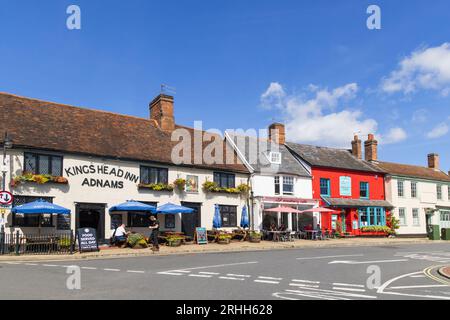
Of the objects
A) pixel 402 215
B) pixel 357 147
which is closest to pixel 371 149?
pixel 357 147

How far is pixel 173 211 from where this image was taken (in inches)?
952

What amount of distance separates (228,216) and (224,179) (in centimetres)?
250

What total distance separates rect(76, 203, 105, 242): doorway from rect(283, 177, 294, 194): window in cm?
1420

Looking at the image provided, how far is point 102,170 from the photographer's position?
945 inches

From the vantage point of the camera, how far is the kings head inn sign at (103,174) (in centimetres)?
2314

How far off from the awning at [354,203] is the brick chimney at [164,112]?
44.8 feet

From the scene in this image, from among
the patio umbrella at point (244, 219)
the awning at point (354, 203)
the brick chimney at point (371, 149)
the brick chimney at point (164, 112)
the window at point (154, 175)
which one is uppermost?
the brick chimney at point (164, 112)

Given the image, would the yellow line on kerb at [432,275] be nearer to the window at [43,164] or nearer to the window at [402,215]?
the window at [43,164]

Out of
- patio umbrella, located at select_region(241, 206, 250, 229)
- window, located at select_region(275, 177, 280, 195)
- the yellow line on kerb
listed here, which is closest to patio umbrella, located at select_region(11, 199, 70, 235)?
patio umbrella, located at select_region(241, 206, 250, 229)

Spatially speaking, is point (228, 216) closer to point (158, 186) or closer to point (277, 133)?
point (158, 186)

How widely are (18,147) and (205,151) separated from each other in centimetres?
1209

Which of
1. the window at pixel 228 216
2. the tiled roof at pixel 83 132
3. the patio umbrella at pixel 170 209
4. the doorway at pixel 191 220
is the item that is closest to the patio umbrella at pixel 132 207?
the patio umbrella at pixel 170 209

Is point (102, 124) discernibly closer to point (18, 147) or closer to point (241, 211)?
point (18, 147)

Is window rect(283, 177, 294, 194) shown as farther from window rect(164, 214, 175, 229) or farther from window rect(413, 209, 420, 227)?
window rect(413, 209, 420, 227)
